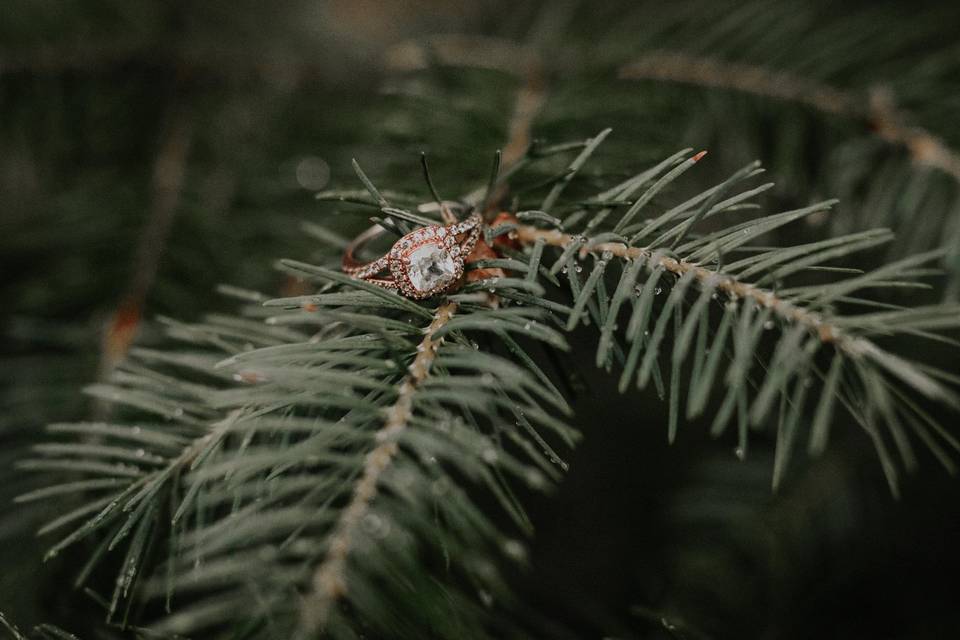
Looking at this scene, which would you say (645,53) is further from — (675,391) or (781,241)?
(675,391)

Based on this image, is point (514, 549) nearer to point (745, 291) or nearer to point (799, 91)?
point (745, 291)

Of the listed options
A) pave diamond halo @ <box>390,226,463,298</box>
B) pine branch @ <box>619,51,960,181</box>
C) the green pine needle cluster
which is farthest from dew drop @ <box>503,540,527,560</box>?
pine branch @ <box>619,51,960,181</box>

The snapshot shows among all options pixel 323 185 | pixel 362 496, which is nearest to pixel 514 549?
pixel 362 496

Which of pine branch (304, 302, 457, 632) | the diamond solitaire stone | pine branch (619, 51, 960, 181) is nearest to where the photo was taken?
pine branch (304, 302, 457, 632)

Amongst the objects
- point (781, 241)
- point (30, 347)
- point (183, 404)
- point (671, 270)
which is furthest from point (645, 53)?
point (30, 347)

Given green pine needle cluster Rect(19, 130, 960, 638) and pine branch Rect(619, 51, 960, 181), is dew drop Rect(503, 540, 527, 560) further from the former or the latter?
pine branch Rect(619, 51, 960, 181)

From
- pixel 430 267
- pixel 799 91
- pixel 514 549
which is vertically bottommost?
pixel 514 549
